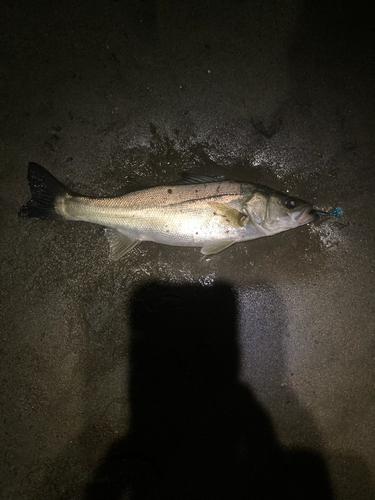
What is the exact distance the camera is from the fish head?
8.52 ft

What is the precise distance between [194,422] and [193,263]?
1.70 metres

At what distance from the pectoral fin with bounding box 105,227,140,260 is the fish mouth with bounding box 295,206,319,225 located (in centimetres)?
172

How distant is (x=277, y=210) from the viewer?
8.59 ft

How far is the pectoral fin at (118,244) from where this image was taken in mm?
2805

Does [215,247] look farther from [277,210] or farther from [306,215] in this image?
[306,215]

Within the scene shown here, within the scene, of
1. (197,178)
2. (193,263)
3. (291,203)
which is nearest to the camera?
(291,203)

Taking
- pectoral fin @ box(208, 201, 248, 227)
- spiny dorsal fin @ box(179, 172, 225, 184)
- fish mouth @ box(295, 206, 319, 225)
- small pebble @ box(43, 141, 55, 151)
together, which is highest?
small pebble @ box(43, 141, 55, 151)

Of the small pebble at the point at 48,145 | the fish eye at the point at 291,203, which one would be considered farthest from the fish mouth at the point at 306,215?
the small pebble at the point at 48,145

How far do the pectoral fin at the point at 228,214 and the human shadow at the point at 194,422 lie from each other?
0.73 meters

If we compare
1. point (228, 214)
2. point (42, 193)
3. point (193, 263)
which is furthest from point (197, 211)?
point (42, 193)

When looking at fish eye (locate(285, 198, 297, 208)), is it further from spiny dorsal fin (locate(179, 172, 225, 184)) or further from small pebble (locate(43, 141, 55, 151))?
small pebble (locate(43, 141, 55, 151))

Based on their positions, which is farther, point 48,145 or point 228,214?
point 48,145

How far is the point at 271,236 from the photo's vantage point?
2.93 m

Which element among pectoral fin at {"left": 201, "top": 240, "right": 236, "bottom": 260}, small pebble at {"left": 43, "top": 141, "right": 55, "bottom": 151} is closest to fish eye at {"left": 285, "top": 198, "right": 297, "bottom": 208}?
pectoral fin at {"left": 201, "top": 240, "right": 236, "bottom": 260}
